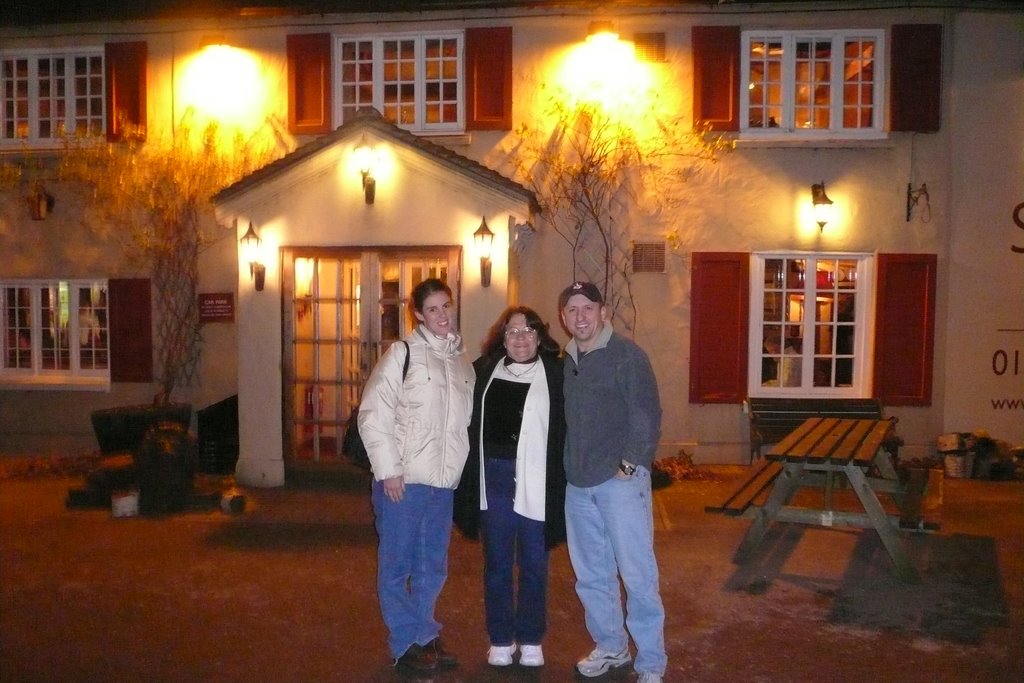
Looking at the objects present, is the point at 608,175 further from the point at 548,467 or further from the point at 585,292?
the point at 548,467

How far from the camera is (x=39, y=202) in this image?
1041 centimetres

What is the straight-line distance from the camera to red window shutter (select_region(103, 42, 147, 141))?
34.2 ft

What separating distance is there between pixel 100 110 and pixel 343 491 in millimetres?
6207

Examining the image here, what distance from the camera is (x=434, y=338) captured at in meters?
4.34

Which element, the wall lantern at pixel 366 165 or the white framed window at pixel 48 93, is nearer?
the wall lantern at pixel 366 165

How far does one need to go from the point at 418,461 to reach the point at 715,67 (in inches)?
286

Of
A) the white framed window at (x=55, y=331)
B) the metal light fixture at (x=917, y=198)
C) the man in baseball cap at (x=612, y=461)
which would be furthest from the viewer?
the white framed window at (x=55, y=331)

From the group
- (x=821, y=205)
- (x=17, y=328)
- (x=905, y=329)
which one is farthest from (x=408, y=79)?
(x=905, y=329)

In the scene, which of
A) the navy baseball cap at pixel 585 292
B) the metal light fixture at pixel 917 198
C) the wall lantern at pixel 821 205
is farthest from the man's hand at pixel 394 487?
the metal light fixture at pixel 917 198

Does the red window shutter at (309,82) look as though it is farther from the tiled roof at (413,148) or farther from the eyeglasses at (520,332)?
the eyeglasses at (520,332)

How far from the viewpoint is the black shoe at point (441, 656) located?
440cm

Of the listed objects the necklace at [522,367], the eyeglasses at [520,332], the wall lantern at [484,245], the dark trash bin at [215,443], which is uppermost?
the wall lantern at [484,245]

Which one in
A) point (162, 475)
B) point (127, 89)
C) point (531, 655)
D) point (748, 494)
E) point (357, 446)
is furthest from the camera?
point (127, 89)

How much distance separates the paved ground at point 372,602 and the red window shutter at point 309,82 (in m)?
4.82
